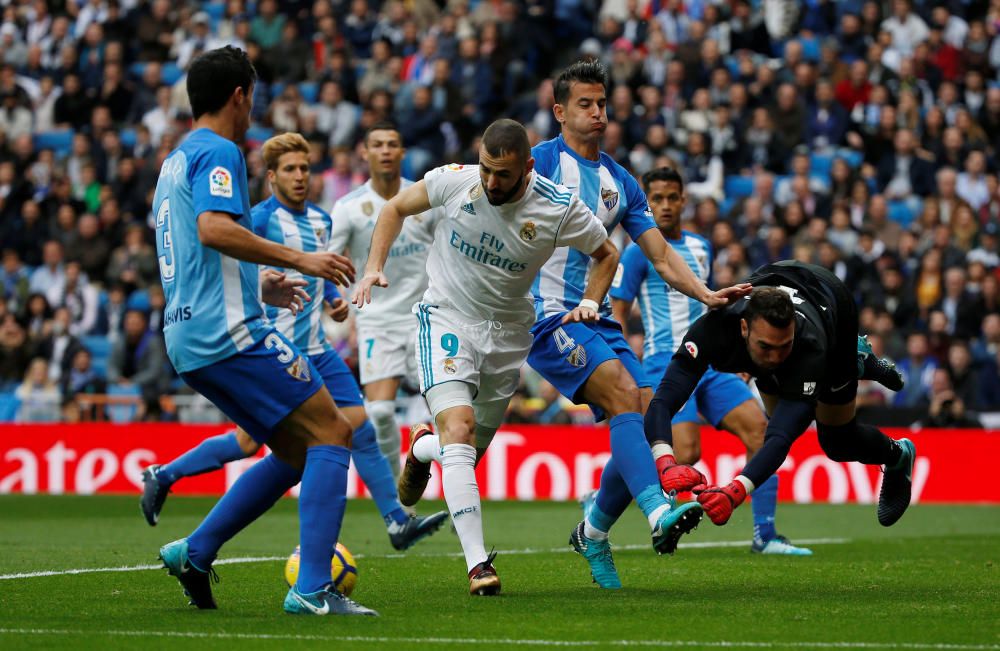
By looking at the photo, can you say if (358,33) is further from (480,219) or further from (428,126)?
(480,219)

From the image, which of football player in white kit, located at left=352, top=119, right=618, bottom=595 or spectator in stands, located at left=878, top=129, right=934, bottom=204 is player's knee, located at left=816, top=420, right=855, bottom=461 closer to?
football player in white kit, located at left=352, top=119, right=618, bottom=595

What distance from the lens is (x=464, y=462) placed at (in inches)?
316

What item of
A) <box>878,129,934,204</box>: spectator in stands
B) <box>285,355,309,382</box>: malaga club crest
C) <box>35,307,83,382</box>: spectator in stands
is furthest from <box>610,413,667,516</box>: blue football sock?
<box>35,307,83,382</box>: spectator in stands

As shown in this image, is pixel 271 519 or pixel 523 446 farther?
pixel 523 446

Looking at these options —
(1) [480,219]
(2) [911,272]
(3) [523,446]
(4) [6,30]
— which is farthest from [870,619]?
(4) [6,30]

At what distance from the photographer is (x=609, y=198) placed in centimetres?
912

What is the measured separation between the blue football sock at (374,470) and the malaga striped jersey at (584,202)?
2.91m

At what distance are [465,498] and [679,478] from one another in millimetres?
1088

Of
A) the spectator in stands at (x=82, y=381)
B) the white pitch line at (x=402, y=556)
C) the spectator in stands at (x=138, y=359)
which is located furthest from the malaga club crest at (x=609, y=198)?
the spectator in stands at (x=82, y=381)

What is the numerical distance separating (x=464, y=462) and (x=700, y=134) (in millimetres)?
14931

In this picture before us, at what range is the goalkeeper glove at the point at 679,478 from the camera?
7852 mm

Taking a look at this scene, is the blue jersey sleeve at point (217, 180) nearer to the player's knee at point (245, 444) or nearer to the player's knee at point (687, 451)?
the player's knee at point (245, 444)

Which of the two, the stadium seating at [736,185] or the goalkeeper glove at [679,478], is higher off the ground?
the stadium seating at [736,185]

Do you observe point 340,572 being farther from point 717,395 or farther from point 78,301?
point 78,301
